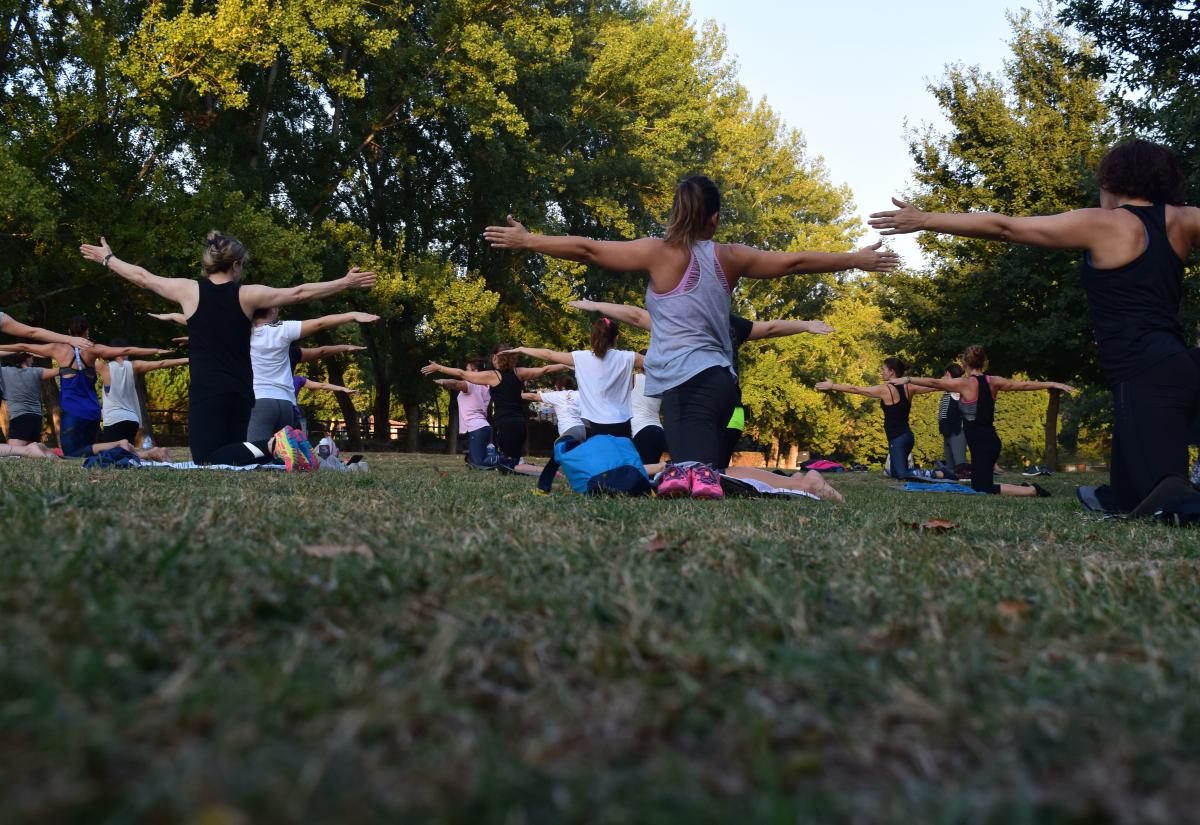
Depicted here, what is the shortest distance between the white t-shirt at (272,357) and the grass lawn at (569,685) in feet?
28.2

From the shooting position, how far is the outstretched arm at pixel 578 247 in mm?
6848

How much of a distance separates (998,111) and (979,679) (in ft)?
104

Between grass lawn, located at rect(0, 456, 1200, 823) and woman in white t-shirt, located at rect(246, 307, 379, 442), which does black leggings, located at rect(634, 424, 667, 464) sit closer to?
woman in white t-shirt, located at rect(246, 307, 379, 442)

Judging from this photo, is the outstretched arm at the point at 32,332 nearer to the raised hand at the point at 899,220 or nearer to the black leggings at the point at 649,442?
the black leggings at the point at 649,442

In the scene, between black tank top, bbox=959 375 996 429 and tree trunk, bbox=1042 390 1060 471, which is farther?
tree trunk, bbox=1042 390 1060 471

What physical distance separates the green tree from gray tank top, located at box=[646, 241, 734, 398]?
68.8 feet

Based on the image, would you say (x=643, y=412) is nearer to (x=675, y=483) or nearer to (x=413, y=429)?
(x=675, y=483)

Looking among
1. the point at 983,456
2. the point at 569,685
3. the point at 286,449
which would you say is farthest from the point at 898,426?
the point at 569,685

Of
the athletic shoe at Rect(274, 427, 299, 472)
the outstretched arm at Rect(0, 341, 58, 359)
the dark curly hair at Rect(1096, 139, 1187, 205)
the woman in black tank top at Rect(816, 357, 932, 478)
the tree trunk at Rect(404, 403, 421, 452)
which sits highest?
the dark curly hair at Rect(1096, 139, 1187, 205)

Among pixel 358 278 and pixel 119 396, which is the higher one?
pixel 358 278

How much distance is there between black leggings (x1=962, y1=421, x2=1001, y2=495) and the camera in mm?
14359

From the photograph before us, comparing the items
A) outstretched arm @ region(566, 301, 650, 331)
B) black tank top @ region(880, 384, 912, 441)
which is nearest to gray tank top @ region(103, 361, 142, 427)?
outstretched arm @ region(566, 301, 650, 331)

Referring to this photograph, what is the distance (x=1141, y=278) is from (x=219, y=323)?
762 cm

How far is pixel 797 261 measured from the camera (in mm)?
7297
